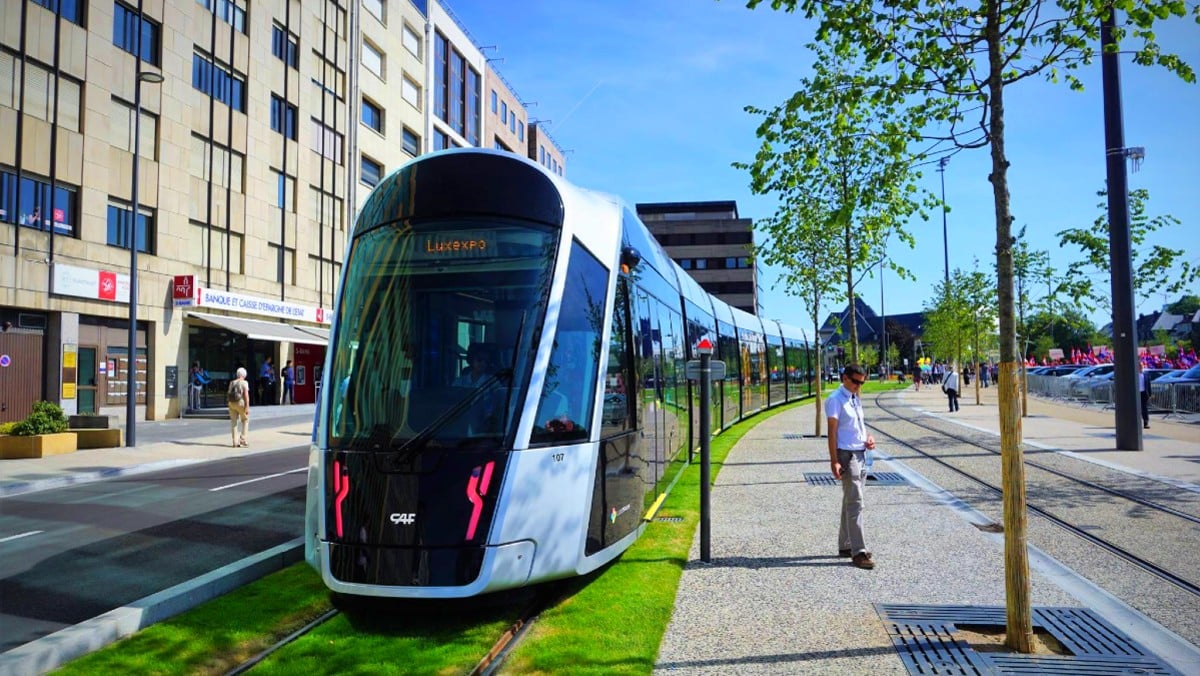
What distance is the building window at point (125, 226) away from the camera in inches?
977

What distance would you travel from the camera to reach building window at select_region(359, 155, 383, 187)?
40.2m

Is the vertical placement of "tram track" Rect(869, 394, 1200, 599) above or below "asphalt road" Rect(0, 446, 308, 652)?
above

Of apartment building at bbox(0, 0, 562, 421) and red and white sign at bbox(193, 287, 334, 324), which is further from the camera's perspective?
red and white sign at bbox(193, 287, 334, 324)

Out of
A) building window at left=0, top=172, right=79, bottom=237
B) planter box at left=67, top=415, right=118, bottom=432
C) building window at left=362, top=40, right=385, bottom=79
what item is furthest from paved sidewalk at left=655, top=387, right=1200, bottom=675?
building window at left=362, top=40, right=385, bottom=79

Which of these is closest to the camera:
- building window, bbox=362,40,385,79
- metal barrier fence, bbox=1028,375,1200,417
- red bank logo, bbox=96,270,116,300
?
red bank logo, bbox=96,270,116,300

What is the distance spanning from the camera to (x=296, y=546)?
314 inches

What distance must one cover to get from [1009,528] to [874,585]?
1.58 meters

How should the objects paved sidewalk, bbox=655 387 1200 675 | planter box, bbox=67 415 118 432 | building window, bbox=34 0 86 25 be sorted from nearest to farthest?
paved sidewalk, bbox=655 387 1200 675 → planter box, bbox=67 415 118 432 → building window, bbox=34 0 86 25

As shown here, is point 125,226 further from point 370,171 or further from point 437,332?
point 437,332

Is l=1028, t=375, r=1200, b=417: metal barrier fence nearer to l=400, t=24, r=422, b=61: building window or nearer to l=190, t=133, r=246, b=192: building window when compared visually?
l=190, t=133, r=246, b=192: building window

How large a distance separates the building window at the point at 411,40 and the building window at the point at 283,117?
1124 centimetres

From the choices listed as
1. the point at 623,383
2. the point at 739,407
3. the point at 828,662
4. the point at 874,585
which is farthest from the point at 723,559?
the point at 739,407

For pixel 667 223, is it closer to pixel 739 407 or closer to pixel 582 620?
pixel 739 407

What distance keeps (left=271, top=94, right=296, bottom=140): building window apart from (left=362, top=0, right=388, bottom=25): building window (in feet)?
28.1
